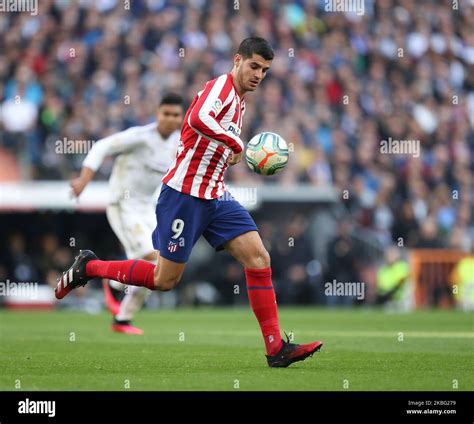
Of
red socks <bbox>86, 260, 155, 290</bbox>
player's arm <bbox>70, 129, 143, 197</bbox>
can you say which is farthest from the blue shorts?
player's arm <bbox>70, 129, 143, 197</bbox>

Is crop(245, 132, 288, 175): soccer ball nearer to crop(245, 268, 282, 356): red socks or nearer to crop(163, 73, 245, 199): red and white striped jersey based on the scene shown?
crop(163, 73, 245, 199): red and white striped jersey

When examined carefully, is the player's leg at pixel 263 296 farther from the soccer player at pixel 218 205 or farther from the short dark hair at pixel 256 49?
the short dark hair at pixel 256 49

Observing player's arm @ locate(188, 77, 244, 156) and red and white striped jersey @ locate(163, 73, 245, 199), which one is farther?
red and white striped jersey @ locate(163, 73, 245, 199)

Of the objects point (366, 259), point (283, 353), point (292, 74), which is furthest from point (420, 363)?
point (292, 74)

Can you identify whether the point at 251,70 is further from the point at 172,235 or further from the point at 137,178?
the point at 137,178

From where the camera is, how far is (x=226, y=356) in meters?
10.2

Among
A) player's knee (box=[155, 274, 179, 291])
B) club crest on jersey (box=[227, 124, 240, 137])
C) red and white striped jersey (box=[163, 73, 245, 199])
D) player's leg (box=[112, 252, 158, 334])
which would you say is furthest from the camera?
player's leg (box=[112, 252, 158, 334])

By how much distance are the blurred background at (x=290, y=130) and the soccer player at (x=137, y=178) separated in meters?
7.42

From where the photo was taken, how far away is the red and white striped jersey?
8.96 m

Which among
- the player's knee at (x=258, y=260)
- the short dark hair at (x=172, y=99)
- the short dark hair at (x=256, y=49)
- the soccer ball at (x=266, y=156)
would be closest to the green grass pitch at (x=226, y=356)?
the player's knee at (x=258, y=260)

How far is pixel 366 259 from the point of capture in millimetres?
22641

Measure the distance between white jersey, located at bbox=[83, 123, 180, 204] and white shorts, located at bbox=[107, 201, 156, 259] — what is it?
0.29ft

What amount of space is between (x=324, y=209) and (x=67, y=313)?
19.9 feet

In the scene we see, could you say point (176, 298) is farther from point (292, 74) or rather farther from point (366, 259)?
point (292, 74)
